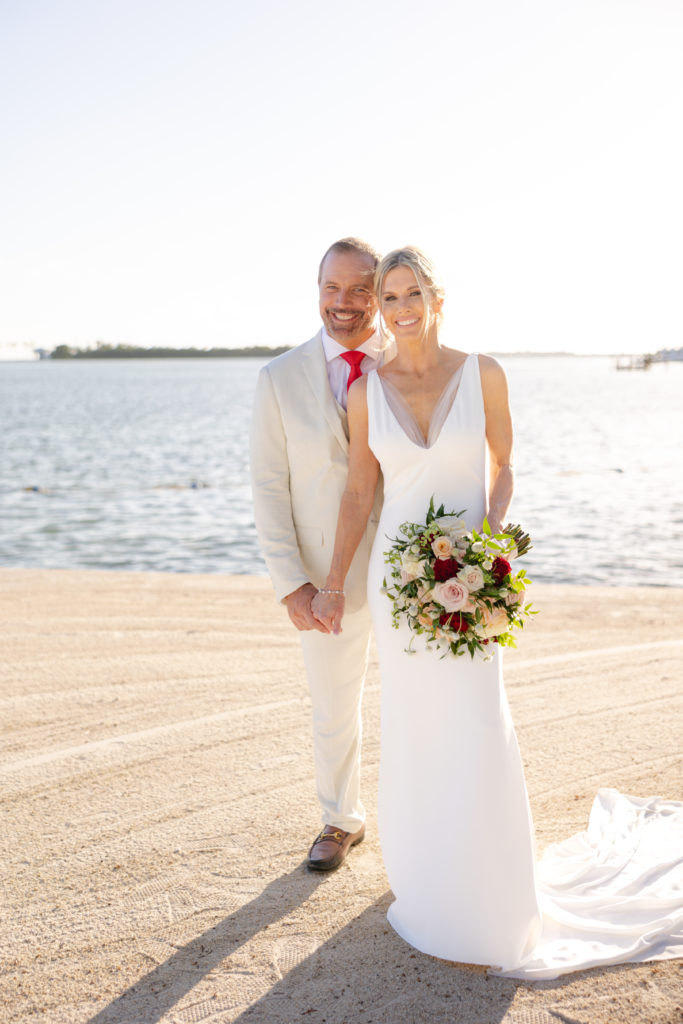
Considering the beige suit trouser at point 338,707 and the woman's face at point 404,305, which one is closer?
the woman's face at point 404,305

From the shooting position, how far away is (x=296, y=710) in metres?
5.72

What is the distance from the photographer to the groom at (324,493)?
3871 mm

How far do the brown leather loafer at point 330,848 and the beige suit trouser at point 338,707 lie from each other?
0.04 meters

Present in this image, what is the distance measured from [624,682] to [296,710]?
2283mm

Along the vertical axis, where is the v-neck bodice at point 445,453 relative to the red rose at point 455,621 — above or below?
above

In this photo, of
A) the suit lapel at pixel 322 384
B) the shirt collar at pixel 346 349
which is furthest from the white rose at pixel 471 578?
the shirt collar at pixel 346 349

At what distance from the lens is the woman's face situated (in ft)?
11.4

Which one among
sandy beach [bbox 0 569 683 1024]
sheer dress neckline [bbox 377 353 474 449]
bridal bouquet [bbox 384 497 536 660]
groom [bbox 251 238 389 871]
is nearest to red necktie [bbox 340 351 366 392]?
groom [bbox 251 238 389 871]

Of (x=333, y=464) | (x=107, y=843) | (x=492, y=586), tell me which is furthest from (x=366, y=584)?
(x=107, y=843)

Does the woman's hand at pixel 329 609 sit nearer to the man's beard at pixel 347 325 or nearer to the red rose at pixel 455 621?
the red rose at pixel 455 621

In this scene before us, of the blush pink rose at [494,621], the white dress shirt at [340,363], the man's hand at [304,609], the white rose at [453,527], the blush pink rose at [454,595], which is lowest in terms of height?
the man's hand at [304,609]

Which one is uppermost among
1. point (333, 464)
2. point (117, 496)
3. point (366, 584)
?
point (333, 464)

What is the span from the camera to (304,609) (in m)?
3.85

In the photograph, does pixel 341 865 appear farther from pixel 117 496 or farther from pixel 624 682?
pixel 117 496
